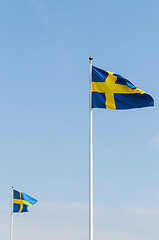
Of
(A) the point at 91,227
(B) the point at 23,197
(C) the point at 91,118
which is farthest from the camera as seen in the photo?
(B) the point at 23,197

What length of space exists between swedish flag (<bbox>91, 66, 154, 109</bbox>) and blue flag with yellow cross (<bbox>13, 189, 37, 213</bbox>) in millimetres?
20799

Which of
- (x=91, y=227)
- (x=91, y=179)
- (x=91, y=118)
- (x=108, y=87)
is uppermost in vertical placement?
(x=108, y=87)

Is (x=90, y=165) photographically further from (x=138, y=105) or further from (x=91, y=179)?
(x=138, y=105)

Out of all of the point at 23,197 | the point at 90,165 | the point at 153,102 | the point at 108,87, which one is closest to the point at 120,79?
the point at 108,87

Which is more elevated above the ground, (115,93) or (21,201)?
(115,93)

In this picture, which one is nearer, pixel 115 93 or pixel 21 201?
pixel 115 93

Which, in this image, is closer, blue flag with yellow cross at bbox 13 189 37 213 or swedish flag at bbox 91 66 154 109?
swedish flag at bbox 91 66 154 109

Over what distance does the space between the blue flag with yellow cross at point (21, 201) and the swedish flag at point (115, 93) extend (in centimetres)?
2080

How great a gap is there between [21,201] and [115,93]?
22834mm

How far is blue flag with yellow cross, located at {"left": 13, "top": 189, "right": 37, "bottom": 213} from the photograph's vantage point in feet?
128

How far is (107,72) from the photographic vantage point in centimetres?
2030

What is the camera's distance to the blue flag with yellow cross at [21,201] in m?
39.1

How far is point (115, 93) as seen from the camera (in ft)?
65.8

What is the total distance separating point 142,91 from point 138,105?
0.66 metres
